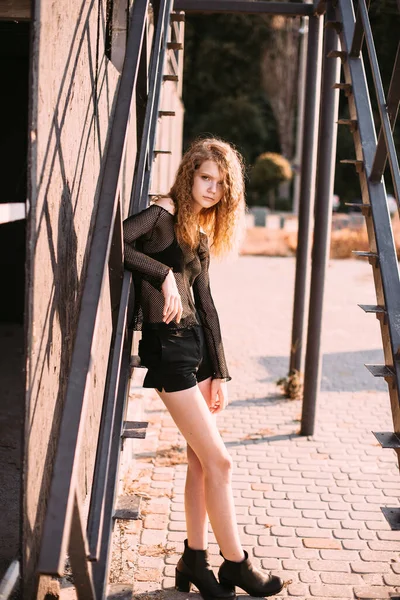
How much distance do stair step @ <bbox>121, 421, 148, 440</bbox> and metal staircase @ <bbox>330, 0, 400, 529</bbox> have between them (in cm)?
103

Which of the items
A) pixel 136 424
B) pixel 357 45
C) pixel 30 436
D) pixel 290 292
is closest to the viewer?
pixel 30 436

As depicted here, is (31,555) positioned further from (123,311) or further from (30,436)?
(123,311)

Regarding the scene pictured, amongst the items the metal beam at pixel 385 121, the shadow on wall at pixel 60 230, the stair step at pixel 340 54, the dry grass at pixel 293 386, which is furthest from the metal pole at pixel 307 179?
the shadow on wall at pixel 60 230

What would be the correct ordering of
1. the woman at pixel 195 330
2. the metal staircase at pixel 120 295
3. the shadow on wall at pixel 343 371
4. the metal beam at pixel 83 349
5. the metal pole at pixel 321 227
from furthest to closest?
the shadow on wall at pixel 343 371 < the metal pole at pixel 321 227 < the woman at pixel 195 330 < the metal staircase at pixel 120 295 < the metal beam at pixel 83 349

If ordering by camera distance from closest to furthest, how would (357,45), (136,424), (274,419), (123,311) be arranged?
(123,311) < (136,424) < (357,45) < (274,419)

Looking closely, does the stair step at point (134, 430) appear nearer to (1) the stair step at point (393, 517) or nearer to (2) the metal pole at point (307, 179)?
(1) the stair step at point (393, 517)

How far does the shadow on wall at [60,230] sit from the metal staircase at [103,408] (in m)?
0.18

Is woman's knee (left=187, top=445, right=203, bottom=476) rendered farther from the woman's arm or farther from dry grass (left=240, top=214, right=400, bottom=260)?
dry grass (left=240, top=214, right=400, bottom=260)

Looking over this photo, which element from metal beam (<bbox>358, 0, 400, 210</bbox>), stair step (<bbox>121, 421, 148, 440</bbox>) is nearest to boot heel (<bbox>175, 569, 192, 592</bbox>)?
stair step (<bbox>121, 421, 148, 440</bbox>)

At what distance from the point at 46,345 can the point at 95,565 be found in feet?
2.68

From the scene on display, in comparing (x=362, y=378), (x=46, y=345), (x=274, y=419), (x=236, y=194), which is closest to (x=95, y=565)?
(x=46, y=345)

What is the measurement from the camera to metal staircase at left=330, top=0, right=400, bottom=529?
329 centimetres

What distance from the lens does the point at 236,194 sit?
→ 11.0 ft

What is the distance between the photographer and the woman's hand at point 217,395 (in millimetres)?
3416
